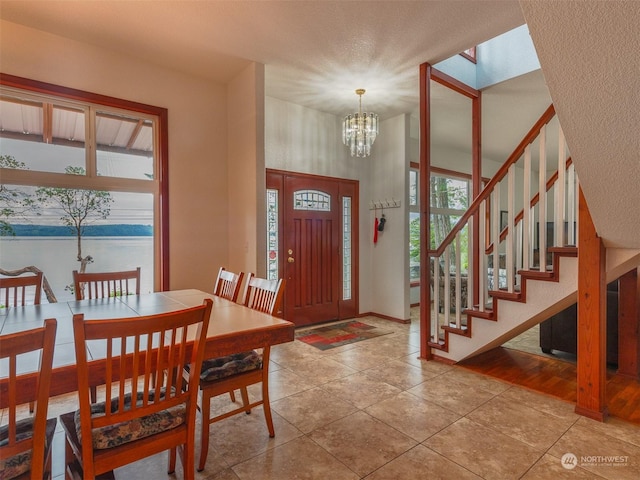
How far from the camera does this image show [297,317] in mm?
4664

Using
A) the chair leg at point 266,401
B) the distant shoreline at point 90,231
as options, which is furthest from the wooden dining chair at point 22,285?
the chair leg at point 266,401

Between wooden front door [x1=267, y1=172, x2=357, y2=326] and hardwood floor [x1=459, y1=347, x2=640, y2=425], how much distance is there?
6.85ft

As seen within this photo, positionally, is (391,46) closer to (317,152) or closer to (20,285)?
(317,152)

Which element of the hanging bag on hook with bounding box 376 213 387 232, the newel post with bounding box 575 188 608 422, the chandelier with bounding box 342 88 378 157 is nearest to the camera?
the newel post with bounding box 575 188 608 422

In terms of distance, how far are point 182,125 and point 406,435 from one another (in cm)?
349

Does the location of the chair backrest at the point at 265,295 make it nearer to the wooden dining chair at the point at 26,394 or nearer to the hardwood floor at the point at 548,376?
the wooden dining chair at the point at 26,394

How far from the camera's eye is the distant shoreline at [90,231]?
2.96 metres

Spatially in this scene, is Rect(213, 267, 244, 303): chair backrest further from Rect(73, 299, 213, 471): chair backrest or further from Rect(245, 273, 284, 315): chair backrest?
Rect(73, 299, 213, 471): chair backrest

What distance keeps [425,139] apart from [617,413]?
8.81 feet

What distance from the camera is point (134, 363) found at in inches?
52.0

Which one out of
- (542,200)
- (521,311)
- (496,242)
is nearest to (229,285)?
(496,242)

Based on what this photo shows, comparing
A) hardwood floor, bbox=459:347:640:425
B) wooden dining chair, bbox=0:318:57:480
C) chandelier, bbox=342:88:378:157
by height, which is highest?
chandelier, bbox=342:88:378:157

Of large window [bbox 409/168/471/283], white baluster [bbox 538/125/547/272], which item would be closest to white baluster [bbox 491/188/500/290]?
white baluster [bbox 538/125/547/272]

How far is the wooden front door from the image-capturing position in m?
4.57
